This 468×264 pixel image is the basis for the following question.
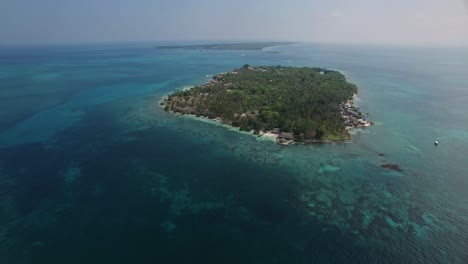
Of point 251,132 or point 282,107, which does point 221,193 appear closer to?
point 251,132

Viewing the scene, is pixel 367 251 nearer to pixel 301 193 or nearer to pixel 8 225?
pixel 301 193

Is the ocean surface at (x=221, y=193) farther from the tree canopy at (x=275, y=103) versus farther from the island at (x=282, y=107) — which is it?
the tree canopy at (x=275, y=103)

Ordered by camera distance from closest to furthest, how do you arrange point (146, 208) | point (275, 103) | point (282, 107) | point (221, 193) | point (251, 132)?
point (146, 208) → point (221, 193) → point (251, 132) → point (282, 107) → point (275, 103)

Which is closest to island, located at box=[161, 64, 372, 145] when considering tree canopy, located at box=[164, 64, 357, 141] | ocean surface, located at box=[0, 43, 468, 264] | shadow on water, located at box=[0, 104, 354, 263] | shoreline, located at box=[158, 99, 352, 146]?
tree canopy, located at box=[164, 64, 357, 141]

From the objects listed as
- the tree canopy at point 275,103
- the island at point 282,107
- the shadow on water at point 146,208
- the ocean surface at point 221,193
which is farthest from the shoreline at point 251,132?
the shadow on water at point 146,208

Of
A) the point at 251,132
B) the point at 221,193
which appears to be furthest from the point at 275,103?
the point at 221,193
